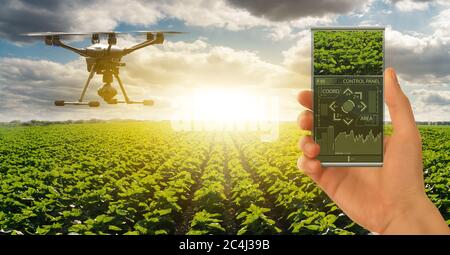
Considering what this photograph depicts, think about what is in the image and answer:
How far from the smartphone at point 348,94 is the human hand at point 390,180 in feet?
0.17

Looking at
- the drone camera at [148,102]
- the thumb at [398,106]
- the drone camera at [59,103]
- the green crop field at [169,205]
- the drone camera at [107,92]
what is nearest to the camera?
the thumb at [398,106]

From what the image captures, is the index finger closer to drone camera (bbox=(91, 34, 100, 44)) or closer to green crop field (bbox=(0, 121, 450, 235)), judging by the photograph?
drone camera (bbox=(91, 34, 100, 44))

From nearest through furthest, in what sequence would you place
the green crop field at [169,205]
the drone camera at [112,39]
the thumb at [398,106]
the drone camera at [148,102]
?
the thumb at [398,106] → the drone camera at [112,39] → the drone camera at [148,102] → the green crop field at [169,205]

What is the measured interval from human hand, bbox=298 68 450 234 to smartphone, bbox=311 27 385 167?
0.05 m

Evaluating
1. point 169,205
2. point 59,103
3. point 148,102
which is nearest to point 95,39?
point 59,103

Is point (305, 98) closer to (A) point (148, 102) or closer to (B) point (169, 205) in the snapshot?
(A) point (148, 102)

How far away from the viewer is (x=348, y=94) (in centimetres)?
244

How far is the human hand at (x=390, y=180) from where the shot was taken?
2.43 metres

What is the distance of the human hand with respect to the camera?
243 cm

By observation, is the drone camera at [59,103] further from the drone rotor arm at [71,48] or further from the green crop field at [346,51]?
the green crop field at [346,51]

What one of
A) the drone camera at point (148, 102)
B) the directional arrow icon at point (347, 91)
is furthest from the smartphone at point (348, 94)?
the drone camera at point (148, 102)

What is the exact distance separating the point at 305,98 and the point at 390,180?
565 mm

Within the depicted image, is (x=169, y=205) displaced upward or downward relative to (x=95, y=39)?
downward
